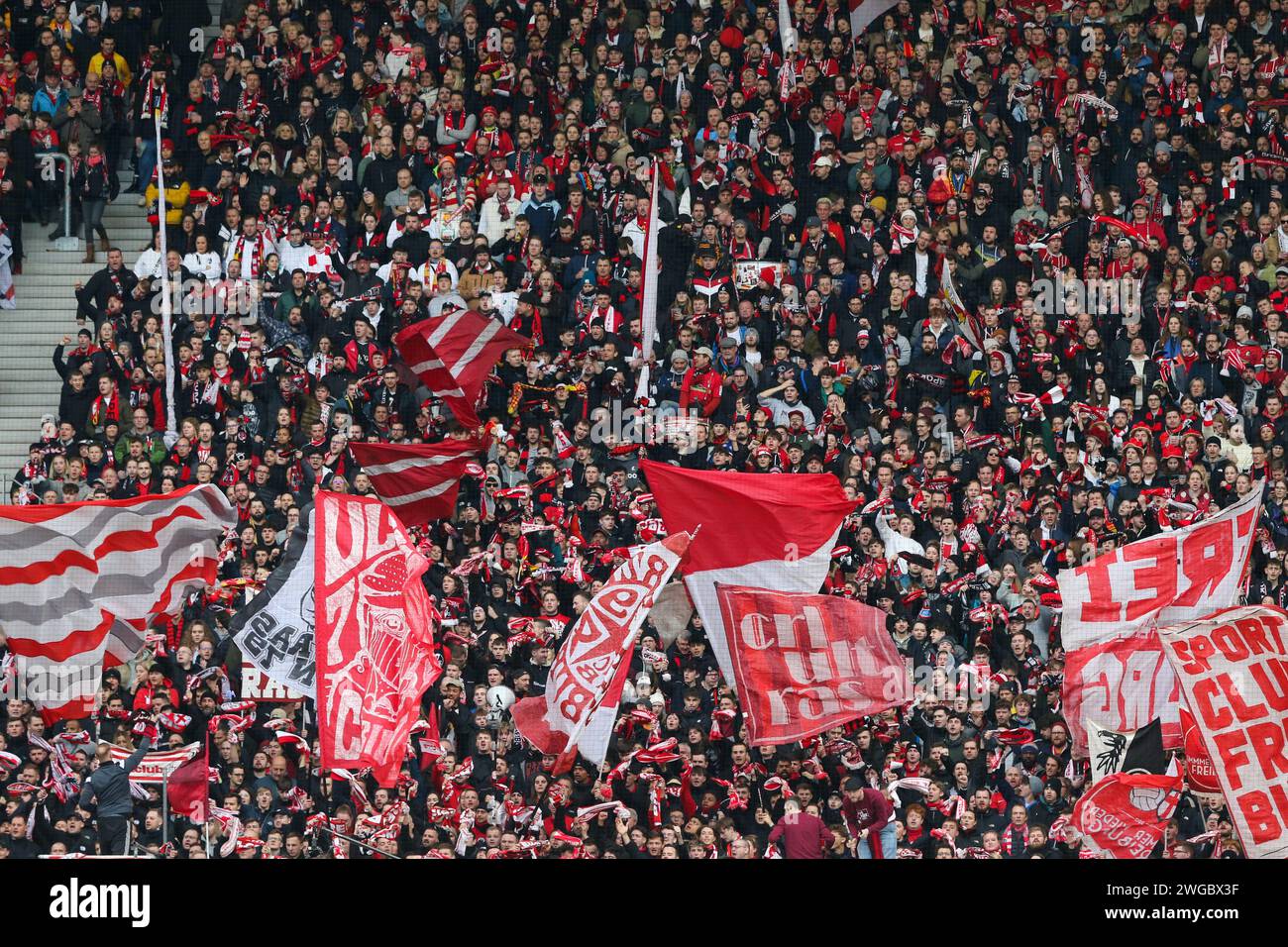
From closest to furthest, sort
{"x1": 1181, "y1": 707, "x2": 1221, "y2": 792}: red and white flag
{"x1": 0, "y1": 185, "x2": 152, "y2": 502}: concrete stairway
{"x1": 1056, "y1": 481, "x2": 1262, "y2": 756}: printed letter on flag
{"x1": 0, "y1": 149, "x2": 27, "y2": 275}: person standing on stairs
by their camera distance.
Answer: {"x1": 1181, "y1": 707, "x2": 1221, "y2": 792}: red and white flag < {"x1": 1056, "y1": 481, "x2": 1262, "y2": 756}: printed letter on flag < {"x1": 0, "y1": 185, "x2": 152, "y2": 502}: concrete stairway < {"x1": 0, "y1": 149, "x2": 27, "y2": 275}: person standing on stairs

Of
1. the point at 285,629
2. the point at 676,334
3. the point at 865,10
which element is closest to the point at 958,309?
the point at 676,334

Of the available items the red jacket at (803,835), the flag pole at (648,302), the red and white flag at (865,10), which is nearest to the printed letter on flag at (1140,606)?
the red jacket at (803,835)

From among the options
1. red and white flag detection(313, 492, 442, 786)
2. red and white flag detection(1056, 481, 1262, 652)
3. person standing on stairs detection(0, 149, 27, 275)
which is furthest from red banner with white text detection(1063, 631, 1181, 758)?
person standing on stairs detection(0, 149, 27, 275)

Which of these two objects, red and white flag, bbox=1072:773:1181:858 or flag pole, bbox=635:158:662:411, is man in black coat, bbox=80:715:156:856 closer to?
flag pole, bbox=635:158:662:411

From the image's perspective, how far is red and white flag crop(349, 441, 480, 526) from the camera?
18.5 m

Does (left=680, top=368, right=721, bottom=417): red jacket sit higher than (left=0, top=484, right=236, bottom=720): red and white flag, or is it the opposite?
(left=680, top=368, right=721, bottom=417): red jacket

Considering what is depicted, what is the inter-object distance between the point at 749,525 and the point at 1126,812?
3630 millimetres

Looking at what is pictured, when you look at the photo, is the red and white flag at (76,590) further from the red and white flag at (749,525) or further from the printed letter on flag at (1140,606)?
the printed letter on flag at (1140,606)

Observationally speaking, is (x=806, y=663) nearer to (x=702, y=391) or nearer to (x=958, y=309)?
(x=702, y=391)

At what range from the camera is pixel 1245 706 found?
583 inches

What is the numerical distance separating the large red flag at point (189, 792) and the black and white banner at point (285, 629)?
886 millimetres

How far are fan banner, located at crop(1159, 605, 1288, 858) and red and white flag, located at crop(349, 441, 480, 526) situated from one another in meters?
6.24

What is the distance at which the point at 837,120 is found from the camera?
22203 mm
